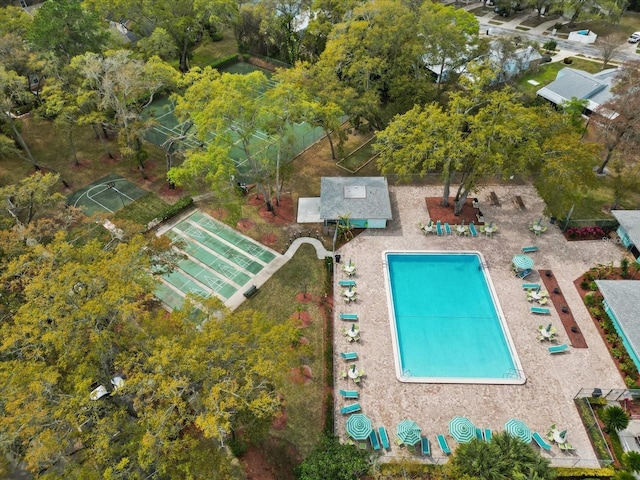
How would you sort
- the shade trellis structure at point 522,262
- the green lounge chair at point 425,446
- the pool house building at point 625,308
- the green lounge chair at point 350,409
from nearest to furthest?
1. the green lounge chair at point 425,446
2. the green lounge chair at point 350,409
3. the pool house building at point 625,308
4. the shade trellis structure at point 522,262

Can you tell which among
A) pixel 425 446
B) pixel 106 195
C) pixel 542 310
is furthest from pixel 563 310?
pixel 106 195

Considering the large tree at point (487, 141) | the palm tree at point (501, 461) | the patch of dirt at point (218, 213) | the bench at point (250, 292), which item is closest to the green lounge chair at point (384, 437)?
the palm tree at point (501, 461)

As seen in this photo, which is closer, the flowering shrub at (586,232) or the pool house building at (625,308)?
the pool house building at (625,308)

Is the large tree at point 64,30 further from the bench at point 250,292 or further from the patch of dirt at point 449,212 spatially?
the patch of dirt at point 449,212

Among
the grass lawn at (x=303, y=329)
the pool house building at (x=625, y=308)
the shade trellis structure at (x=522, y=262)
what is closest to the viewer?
the grass lawn at (x=303, y=329)

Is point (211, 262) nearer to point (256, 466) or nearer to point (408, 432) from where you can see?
point (256, 466)

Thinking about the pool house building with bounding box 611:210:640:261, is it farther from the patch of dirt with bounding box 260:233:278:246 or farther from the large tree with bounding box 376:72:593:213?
the patch of dirt with bounding box 260:233:278:246
